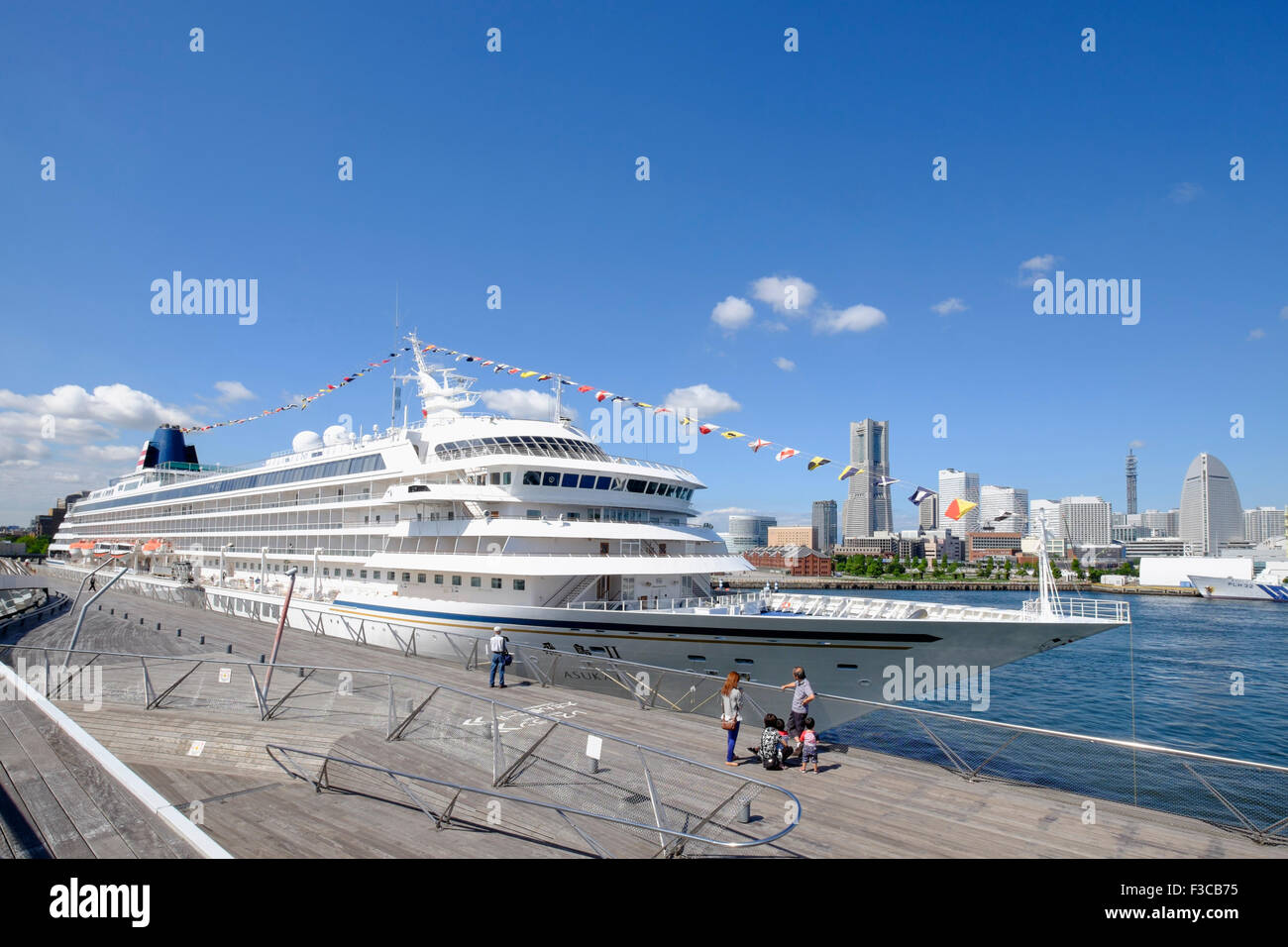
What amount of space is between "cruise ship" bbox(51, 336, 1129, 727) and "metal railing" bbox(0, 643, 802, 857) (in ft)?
21.3

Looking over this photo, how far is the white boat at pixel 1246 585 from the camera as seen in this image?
318 ft

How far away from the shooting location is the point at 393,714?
973cm

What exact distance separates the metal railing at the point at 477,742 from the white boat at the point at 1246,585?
411 feet

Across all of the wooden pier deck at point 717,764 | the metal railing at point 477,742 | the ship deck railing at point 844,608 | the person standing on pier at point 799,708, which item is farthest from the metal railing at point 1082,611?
the metal railing at point 477,742

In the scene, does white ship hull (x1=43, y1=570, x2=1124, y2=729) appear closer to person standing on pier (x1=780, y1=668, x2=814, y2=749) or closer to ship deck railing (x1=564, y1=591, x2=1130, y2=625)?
ship deck railing (x1=564, y1=591, x2=1130, y2=625)

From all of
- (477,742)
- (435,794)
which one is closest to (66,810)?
(435,794)

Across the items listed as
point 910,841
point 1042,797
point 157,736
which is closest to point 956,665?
point 1042,797

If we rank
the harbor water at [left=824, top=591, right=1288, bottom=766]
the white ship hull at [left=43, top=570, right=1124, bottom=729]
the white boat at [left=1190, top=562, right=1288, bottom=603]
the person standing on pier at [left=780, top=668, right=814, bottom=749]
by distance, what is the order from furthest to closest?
the white boat at [left=1190, top=562, right=1288, bottom=603], the harbor water at [left=824, top=591, right=1288, bottom=766], the white ship hull at [left=43, top=570, right=1124, bottom=729], the person standing on pier at [left=780, top=668, right=814, bottom=749]

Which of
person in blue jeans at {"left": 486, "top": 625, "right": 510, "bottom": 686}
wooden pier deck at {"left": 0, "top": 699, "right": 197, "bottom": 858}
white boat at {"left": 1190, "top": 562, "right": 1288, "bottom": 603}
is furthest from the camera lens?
white boat at {"left": 1190, "top": 562, "right": 1288, "bottom": 603}

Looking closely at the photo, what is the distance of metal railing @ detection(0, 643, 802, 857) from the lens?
696cm

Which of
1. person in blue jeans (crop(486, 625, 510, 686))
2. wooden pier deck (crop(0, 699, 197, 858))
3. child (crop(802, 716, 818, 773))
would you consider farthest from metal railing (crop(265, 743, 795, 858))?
person in blue jeans (crop(486, 625, 510, 686))

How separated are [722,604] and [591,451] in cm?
725
